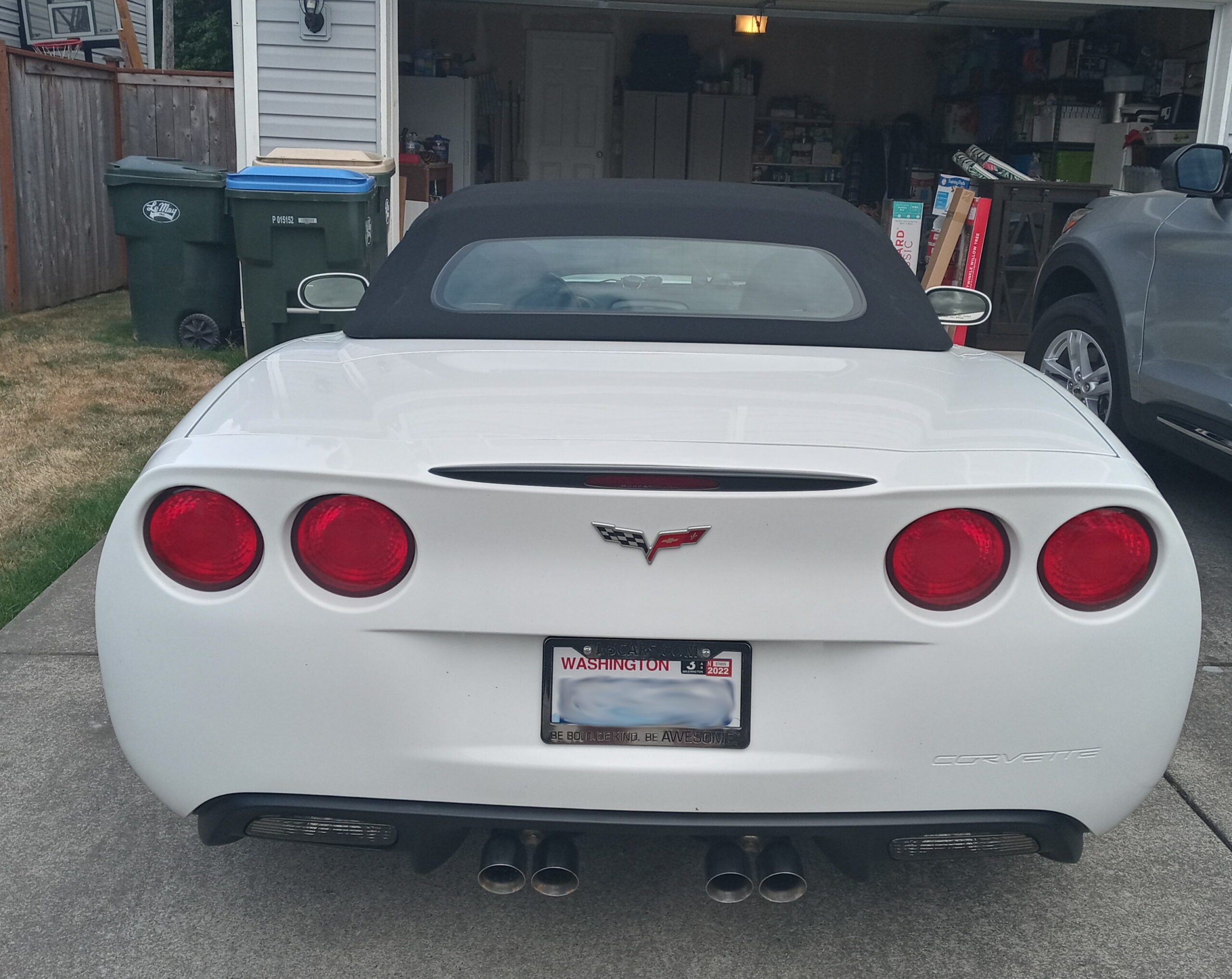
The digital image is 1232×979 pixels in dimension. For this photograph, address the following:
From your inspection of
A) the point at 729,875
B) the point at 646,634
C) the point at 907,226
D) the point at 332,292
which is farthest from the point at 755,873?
the point at 907,226

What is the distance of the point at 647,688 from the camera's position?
205cm

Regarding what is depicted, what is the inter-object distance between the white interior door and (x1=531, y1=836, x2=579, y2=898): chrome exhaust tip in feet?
45.5

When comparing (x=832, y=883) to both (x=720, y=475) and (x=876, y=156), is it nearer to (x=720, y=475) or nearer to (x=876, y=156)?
(x=720, y=475)

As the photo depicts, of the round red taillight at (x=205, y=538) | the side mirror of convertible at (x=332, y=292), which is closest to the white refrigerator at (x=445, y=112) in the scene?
the side mirror of convertible at (x=332, y=292)

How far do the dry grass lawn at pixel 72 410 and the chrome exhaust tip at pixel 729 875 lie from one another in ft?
9.25

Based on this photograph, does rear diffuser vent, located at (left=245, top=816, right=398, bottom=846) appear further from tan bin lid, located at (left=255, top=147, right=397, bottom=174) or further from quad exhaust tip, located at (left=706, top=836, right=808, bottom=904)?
tan bin lid, located at (left=255, top=147, right=397, bottom=174)

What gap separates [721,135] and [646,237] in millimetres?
12910

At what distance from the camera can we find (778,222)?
3355 mm

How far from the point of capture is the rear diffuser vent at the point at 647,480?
1.96 metres

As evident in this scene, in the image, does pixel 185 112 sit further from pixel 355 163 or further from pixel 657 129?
pixel 657 129

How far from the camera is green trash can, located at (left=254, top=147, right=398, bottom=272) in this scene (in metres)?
8.34

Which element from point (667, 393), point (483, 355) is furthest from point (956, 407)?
point (483, 355)

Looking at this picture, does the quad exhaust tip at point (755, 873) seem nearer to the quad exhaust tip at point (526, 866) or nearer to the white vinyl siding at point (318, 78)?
the quad exhaust tip at point (526, 866)

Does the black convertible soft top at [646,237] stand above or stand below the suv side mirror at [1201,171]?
below
